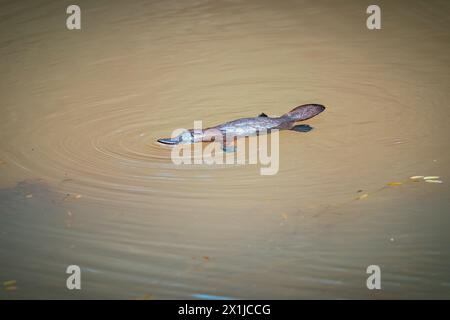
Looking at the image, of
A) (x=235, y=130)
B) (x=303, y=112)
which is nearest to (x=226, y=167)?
(x=235, y=130)

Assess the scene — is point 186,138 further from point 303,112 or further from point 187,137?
point 303,112

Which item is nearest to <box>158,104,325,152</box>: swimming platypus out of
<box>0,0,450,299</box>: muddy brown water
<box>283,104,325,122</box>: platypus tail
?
<box>283,104,325,122</box>: platypus tail

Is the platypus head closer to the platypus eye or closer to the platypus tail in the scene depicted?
the platypus eye

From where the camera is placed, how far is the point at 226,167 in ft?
14.3

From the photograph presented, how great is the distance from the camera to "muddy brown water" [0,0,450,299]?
3.26 m

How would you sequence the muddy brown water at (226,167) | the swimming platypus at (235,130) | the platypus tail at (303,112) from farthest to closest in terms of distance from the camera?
the platypus tail at (303,112) → the swimming platypus at (235,130) → the muddy brown water at (226,167)

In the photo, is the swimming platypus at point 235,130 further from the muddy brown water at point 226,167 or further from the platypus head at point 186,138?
the muddy brown water at point 226,167

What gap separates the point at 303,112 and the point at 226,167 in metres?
1.19

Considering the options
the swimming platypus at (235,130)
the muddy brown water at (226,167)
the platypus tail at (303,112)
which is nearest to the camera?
the muddy brown water at (226,167)

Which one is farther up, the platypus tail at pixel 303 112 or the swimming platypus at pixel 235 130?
the platypus tail at pixel 303 112

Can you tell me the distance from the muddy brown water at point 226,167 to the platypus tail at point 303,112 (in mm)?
99

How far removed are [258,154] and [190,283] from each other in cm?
162

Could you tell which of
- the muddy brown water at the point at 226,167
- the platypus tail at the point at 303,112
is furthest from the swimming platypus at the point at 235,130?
the muddy brown water at the point at 226,167

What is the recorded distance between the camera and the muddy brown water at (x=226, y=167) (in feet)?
10.7
